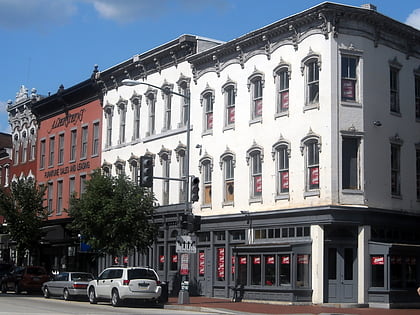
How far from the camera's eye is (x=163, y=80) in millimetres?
40031

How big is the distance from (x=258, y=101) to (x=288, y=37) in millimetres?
3416

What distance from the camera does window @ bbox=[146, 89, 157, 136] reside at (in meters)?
40.8

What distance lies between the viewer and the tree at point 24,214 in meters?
46.5

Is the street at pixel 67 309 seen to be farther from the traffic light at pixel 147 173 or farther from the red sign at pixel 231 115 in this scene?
the red sign at pixel 231 115

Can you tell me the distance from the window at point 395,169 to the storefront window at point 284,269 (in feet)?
17.5

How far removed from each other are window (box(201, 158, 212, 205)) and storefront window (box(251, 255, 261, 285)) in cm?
506

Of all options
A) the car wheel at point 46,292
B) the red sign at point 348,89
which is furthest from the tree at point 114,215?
the red sign at point 348,89

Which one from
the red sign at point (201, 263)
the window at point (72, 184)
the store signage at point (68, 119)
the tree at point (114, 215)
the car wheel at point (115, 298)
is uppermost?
the store signage at point (68, 119)

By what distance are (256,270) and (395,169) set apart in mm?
7358

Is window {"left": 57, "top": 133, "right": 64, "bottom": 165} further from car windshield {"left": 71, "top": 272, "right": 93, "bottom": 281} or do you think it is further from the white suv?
the white suv

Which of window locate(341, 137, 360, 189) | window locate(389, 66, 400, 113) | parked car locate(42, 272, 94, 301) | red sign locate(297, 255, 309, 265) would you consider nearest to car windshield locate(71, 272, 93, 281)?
parked car locate(42, 272, 94, 301)

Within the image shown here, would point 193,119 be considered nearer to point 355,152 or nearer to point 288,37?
point 288,37

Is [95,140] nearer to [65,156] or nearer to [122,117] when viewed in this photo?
[122,117]

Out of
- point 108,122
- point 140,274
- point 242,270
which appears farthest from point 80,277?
point 108,122
